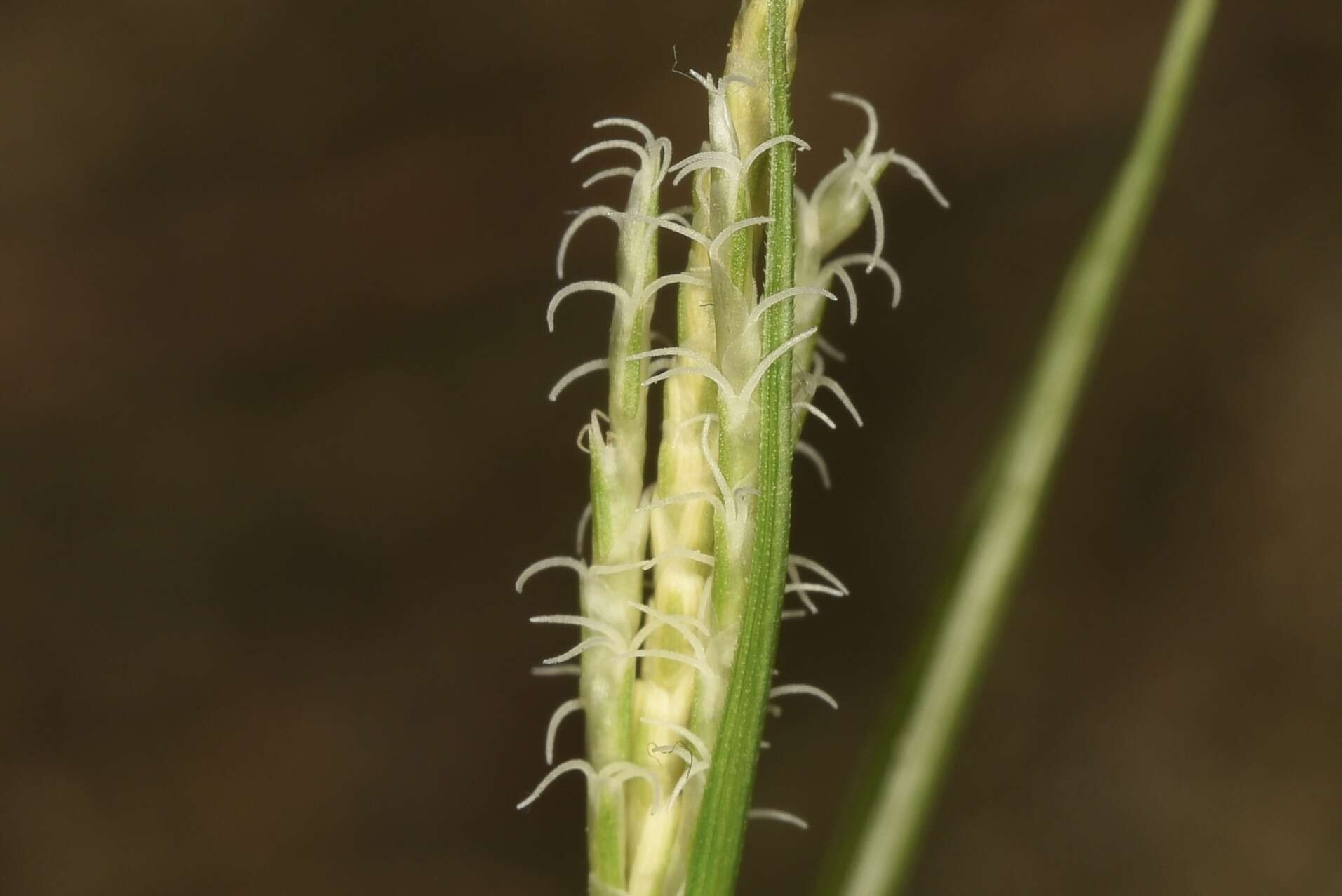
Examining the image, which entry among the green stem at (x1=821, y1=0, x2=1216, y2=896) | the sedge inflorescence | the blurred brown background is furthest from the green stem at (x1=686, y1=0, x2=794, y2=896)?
the blurred brown background

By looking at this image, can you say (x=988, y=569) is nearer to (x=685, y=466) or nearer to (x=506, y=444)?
(x=685, y=466)

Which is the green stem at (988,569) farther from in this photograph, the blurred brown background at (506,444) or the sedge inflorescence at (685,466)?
the blurred brown background at (506,444)

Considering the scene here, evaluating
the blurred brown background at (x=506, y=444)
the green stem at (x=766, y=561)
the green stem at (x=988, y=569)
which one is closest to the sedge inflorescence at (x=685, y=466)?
the green stem at (x=766, y=561)

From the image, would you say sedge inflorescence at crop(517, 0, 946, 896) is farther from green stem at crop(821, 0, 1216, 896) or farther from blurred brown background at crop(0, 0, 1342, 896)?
blurred brown background at crop(0, 0, 1342, 896)

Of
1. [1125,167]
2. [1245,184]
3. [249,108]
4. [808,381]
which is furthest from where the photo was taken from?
[1245,184]

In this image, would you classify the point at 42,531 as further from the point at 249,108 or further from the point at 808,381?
the point at 808,381

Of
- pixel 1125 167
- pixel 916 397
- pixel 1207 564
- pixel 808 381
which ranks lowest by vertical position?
pixel 808 381

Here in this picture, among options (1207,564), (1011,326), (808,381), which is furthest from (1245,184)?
(808,381)
